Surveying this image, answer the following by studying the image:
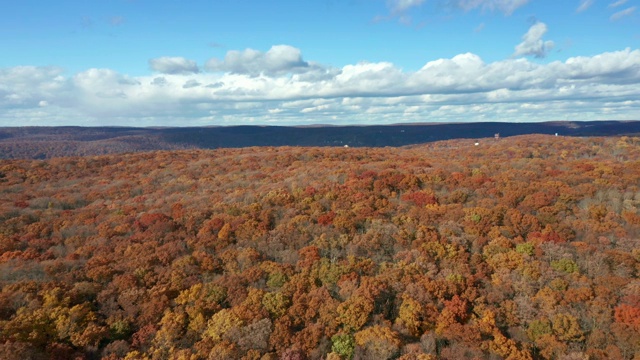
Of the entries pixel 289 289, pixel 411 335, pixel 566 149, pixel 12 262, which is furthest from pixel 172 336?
pixel 566 149

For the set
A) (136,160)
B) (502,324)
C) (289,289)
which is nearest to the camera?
(502,324)

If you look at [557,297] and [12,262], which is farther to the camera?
[12,262]

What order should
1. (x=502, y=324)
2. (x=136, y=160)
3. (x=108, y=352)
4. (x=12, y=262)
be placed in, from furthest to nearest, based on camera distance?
(x=136, y=160) < (x=12, y=262) < (x=502, y=324) < (x=108, y=352)

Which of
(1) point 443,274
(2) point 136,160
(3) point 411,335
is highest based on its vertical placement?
(2) point 136,160

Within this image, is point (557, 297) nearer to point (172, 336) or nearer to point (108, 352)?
point (172, 336)

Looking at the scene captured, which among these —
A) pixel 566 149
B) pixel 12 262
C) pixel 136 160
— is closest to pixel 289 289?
pixel 12 262

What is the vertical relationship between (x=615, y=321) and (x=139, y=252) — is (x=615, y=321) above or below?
below
